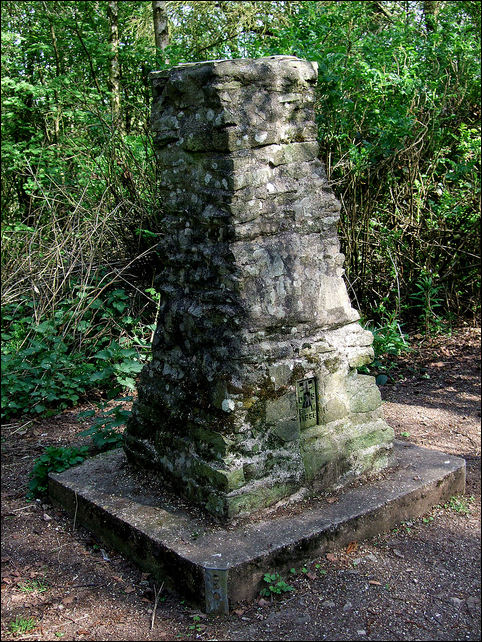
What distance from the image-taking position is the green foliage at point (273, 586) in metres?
3.18

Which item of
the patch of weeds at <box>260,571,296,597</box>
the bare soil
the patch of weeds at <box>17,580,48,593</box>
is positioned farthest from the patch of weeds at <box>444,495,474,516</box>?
the patch of weeds at <box>17,580,48,593</box>

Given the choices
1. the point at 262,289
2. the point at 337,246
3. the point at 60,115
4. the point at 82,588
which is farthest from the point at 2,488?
the point at 60,115

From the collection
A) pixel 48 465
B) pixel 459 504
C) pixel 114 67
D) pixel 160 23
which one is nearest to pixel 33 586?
pixel 48 465

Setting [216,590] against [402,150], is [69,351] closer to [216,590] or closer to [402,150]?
[402,150]

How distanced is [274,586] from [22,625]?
1154 mm

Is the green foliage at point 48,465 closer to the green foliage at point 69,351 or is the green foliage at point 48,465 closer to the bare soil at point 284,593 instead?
the bare soil at point 284,593

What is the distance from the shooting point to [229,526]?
3.39 metres

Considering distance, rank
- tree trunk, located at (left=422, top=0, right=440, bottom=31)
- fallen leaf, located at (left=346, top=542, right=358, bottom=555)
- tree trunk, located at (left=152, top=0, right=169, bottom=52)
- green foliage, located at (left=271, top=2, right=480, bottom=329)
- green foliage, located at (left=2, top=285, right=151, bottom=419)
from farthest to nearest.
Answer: tree trunk, located at (left=152, top=0, right=169, bottom=52) < tree trunk, located at (left=422, top=0, right=440, bottom=31) < green foliage, located at (left=271, top=2, right=480, bottom=329) < green foliage, located at (left=2, top=285, right=151, bottom=419) < fallen leaf, located at (left=346, top=542, right=358, bottom=555)

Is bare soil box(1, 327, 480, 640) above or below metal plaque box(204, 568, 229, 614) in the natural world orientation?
below

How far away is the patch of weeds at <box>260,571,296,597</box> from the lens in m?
3.18

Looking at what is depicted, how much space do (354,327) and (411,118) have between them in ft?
11.8

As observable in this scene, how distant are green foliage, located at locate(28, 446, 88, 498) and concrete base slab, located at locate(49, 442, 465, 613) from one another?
190mm

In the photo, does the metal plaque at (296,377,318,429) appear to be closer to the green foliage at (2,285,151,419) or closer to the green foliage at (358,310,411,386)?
the green foliage at (2,285,151,419)

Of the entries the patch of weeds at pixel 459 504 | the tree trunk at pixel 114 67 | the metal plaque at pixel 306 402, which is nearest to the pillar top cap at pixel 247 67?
the metal plaque at pixel 306 402
